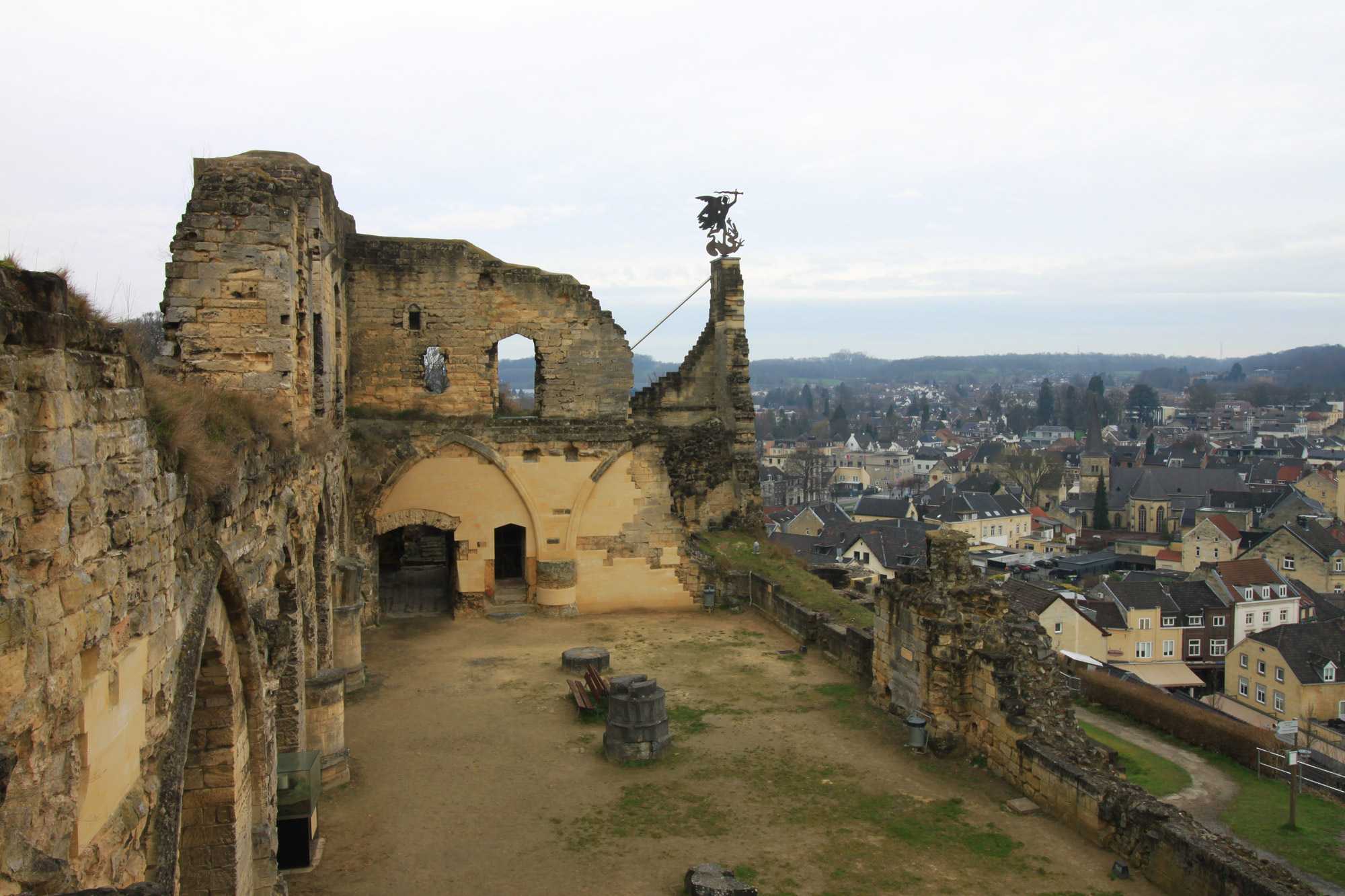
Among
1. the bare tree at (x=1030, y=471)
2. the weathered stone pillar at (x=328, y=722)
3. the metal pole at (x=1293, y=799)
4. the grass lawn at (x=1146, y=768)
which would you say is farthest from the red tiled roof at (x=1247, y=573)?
the weathered stone pillar at (x=328, y=722)

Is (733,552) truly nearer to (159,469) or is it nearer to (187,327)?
(187,327)

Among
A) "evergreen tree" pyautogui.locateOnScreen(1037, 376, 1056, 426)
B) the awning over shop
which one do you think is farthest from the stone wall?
"evergreen tree" pyautogui.locateOnScreen(1037, 376, 1056, 426)

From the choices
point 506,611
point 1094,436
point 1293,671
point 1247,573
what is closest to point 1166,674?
point 1293,671

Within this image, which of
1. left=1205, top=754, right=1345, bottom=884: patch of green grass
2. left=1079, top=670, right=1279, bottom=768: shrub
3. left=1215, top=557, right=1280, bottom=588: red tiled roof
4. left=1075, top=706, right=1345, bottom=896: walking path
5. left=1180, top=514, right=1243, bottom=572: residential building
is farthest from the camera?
left=1180, top=514, right=1243, bottom=572: residential building

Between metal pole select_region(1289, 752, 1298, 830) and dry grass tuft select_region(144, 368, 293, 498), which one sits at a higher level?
dry grass tuft select_region(144, 368, 293, 498)

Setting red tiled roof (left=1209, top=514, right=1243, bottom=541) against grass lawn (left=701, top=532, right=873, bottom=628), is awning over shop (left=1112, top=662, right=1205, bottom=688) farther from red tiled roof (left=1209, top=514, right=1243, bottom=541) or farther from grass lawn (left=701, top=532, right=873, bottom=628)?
red tiled roof (left=1209, top=514, right=1243, bottom=541)

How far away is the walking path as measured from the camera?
46.2 feet

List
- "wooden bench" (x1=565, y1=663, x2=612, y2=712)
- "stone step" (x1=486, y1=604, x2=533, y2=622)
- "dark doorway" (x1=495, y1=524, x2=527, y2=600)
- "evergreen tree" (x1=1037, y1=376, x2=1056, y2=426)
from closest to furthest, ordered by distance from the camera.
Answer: "wooden bench" (x1=565, y1=663, x2=612, y2=712)
"stone step" (x1=486, y1=604, x2=533, y2=622)
"dark doorway" (x1=495, y1=524, x2=527, y2=600)
"evergreen tree" (x1=1037, y1=376, x2=1056, y2=426)

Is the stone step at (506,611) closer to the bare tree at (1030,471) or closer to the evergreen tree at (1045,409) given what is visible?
the bare tree at (1030,471)

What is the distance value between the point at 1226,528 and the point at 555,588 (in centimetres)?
5704

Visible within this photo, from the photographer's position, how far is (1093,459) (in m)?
96.0

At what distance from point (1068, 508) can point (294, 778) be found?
3205 inches

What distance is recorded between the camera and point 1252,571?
44.9m

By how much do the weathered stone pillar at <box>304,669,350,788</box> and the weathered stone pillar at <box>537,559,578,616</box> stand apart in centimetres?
752
